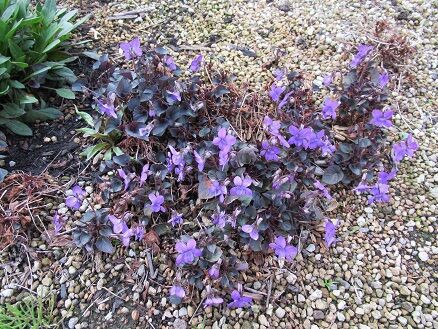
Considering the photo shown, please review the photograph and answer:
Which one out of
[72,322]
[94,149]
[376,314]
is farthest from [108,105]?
[376,314]

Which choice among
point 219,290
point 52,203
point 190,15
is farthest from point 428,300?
point 190,15

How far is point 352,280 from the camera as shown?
7.80 ft

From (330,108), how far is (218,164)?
638mm

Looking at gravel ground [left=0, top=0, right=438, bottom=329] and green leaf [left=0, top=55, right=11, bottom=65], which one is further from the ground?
green leaf [left=0, top=55, right=11, bottom=65]

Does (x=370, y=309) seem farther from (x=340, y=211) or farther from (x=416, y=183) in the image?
(x=416, y=183)

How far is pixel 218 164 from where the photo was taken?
96.2 inches

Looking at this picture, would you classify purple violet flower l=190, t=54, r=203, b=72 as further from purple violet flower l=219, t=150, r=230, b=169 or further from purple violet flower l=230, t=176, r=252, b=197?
purple violet flower l=230, t=176, r=252, b=197

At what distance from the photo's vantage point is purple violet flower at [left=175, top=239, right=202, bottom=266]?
7.04ft

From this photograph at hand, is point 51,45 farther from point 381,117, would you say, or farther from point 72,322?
point 381,117

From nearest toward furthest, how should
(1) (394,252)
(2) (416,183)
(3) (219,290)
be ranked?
(3) (219,290), (1) (394,252), (2) (416,183)

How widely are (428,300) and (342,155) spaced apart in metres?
0.77

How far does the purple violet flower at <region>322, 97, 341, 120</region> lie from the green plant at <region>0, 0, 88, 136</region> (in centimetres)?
135

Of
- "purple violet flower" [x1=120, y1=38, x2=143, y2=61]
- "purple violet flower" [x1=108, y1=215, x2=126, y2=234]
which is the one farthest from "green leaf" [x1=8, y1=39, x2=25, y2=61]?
"purple violet flower" [x1=108, y1=215, x2=126, y2=234]

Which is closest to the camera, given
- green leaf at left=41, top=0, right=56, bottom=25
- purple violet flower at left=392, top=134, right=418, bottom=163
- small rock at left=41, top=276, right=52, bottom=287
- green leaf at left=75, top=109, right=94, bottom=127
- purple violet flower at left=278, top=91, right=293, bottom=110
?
small rock at left=41, top=276, right=52, bottom=287
